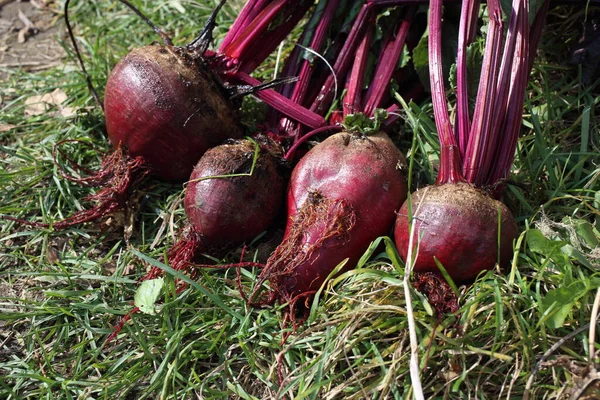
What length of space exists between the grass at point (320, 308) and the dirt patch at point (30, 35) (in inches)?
41.7

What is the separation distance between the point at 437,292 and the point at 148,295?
49.6 inches

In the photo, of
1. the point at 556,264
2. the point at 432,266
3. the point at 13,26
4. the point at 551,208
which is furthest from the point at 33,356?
the point at 13,26

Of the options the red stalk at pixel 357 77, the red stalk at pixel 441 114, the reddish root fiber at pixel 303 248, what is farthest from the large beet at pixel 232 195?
the red stalk at pixel 441 114

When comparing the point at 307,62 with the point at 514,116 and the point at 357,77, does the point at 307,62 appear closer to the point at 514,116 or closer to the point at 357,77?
the point at 357,77

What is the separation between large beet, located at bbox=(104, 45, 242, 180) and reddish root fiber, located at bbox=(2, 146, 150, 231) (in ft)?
0.22

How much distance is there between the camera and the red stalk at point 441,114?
2.79 metres

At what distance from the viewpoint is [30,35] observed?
15.3 feet

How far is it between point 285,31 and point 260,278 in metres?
1.63

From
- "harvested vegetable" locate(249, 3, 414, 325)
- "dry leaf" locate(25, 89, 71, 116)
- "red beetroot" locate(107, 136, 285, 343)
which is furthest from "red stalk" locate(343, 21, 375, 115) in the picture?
"dry leaf" locate(25, 89, 71, 116)

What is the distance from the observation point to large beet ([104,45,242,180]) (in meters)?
3.12

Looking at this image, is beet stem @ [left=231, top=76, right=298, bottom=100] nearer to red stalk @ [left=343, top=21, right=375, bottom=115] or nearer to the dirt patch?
red stalk @ [left=343, top=21, right=375, bottom=115]

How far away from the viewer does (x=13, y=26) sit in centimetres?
473

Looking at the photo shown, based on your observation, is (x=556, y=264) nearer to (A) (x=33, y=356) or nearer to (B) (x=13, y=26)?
(A) (x=33, y=356)

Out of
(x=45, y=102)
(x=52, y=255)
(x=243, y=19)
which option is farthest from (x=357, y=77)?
(x=45, y=102)
